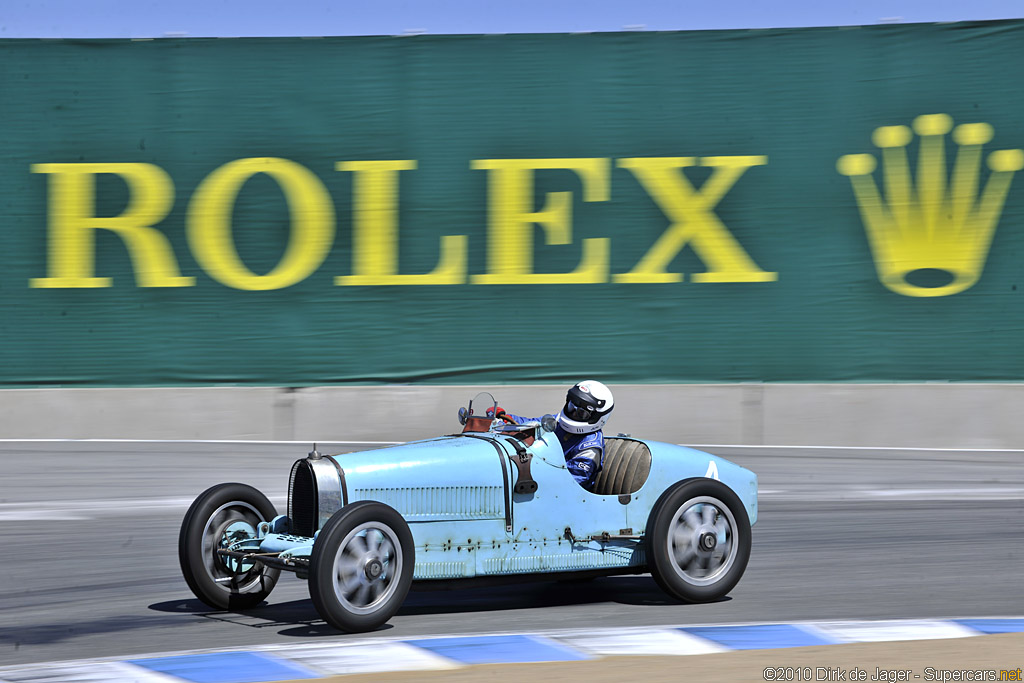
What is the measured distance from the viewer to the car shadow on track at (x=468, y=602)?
248 inches

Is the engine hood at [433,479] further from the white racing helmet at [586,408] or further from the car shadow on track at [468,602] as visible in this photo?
the white racing helmet at [586,408]

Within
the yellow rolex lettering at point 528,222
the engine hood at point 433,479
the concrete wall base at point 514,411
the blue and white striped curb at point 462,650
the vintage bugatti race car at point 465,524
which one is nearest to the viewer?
the blue and white striped curb at point 462,650

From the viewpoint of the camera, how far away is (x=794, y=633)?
609 centimetres

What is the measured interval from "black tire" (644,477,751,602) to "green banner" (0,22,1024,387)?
7648mm

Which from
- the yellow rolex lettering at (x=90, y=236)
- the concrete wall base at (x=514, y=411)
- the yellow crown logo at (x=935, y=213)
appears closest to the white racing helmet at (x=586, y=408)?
the concrete wall base at (x=514, y=411)

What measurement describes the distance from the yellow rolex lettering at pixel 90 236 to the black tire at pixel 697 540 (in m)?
9.43

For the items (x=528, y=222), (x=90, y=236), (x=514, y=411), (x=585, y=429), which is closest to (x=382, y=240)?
(x=528, y=222)

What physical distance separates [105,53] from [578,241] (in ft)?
20.0

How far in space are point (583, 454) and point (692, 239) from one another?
8.10 m

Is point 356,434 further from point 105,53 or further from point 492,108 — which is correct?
point 105,53

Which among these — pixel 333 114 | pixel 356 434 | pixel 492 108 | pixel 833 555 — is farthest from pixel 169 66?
pixel 833 555

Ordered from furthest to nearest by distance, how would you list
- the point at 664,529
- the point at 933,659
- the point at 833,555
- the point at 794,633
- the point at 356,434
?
the point at 356,434, the point at 833,555, the point at 664,529, the point at 794,633, the point at 933,659

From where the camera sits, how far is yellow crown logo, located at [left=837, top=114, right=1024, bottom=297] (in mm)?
14508

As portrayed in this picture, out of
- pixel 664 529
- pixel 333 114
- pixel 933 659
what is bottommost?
pixel 933 659
